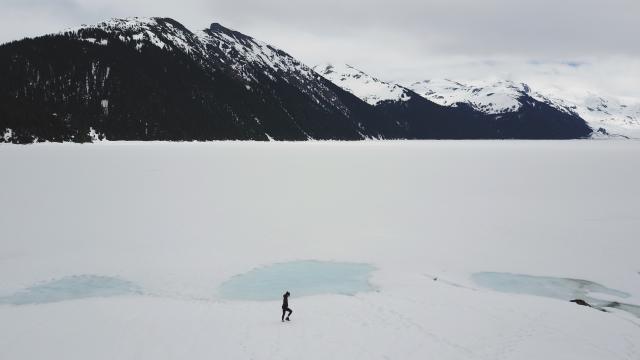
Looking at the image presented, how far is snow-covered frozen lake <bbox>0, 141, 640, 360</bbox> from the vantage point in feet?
65.1

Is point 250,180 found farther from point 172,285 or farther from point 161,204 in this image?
point 172,285

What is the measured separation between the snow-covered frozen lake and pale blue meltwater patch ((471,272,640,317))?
15cm

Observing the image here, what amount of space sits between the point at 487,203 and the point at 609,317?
33259mm

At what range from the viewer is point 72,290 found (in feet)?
83.7

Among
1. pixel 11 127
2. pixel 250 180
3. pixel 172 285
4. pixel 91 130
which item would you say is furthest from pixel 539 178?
pixel 91 130

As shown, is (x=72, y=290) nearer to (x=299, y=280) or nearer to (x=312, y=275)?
(x=299, y=280)

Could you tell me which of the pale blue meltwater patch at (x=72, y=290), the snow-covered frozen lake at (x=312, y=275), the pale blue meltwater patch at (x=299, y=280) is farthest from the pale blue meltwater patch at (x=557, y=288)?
the pale blue meltwater patch at (x=72, y=290)

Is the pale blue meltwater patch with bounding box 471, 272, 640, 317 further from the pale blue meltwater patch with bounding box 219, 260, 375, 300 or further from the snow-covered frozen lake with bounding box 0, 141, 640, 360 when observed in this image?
the pale blue meltwater patch with bounding box 219, 260, 375, 300

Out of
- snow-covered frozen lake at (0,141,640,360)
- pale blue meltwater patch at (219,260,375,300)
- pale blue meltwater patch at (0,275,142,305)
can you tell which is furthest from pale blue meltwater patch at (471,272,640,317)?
pale blue meltwater patch at (0,275,142,305)

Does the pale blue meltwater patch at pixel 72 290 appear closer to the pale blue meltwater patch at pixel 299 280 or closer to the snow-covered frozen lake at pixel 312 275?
the snow-covered frozen lake at pixel 312 275

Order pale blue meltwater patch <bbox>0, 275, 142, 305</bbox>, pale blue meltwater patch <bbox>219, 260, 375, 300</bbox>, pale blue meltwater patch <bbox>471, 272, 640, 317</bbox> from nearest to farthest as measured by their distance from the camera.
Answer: pale blue meltwater patch <bbox>0, 275, 142, 305</bbox> < pale blue meltwater patch <bbox>471, 272, 640, 317</bbox> < pale blue meltwater patch <bbox>219, 260, 375, 300</bbox>

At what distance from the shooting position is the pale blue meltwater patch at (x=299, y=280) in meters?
26.5

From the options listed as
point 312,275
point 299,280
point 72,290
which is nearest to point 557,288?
point 312,275

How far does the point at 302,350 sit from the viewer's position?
19.0 metres
